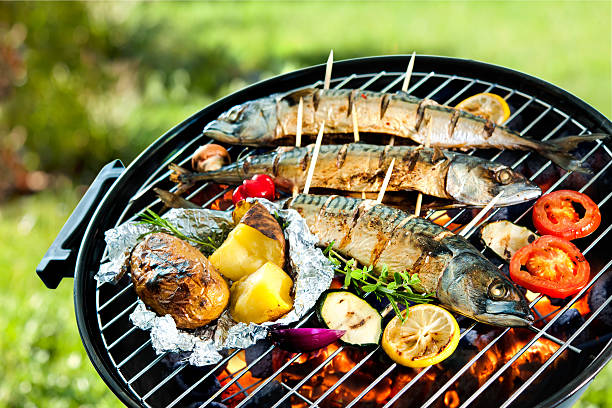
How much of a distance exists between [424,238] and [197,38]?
18.6 ft

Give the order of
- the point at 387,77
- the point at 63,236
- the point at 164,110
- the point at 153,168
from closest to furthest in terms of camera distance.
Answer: the point at 63,236 < the point at 153,168 < the point at 387,77 < the point at 164,110

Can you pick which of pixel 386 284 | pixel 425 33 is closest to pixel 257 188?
pixel 386 284

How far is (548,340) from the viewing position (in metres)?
2.67

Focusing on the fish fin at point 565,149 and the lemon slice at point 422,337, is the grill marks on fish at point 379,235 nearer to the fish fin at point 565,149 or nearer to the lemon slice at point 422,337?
the lemon slice at point 422,337

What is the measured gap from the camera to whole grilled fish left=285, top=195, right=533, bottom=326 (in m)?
2.48

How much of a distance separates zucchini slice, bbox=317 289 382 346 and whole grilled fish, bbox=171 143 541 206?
77 cm

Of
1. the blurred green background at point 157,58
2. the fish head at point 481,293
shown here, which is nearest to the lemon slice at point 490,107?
the fish head at point 481,293

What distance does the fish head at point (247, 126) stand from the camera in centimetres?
362

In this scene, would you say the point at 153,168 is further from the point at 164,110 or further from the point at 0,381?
the point at 164,110

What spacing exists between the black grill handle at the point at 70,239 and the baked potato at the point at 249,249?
928 millimetres

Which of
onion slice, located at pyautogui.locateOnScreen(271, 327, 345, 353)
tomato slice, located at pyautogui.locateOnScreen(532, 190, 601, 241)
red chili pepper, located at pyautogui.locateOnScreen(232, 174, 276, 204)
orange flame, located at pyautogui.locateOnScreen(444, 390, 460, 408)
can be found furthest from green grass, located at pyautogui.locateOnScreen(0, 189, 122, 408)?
tomato slice, located at pyautogui.locateOnScreen(532, 190, 601, 241)

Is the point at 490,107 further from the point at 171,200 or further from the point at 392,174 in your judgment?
the point at 171,200

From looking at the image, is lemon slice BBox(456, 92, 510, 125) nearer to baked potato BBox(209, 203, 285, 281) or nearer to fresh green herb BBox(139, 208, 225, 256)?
baked potato BBox(209, 203, 285, 281)

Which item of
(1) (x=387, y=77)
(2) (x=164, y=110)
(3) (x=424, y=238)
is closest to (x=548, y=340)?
(3) (x=424, y=238)
